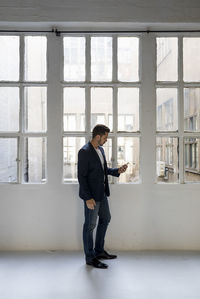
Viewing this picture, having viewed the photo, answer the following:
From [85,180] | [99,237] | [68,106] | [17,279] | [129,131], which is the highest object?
[68,106]

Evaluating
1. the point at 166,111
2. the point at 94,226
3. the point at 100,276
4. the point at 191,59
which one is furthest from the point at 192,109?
the point at 100,276

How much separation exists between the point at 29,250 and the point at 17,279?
0.69 m

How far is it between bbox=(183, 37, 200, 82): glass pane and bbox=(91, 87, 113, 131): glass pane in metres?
0.94

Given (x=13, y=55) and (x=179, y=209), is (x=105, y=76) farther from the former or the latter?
(x=179, y=209)

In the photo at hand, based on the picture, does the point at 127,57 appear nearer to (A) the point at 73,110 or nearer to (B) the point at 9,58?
(A) the point at 73,110

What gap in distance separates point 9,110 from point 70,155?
35.7 inches

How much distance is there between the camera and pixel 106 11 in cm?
307

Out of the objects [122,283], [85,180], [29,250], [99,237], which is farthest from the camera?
[29,250]

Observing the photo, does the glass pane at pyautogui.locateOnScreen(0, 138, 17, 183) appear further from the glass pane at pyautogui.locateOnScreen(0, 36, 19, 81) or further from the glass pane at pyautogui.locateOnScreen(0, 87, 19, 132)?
the glass pane at pyautogui.locateOnScreen(0, 36, 19, 81)

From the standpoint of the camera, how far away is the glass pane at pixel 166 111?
10.6 feet

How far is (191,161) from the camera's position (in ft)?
10.6

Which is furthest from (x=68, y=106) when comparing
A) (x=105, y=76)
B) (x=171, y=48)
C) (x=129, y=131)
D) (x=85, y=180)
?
Result: (x=171, y=48)

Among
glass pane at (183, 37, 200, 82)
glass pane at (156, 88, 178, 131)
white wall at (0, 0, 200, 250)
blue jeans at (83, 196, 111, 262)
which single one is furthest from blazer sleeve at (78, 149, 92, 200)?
glass pane at (183, 37, 200, 82)

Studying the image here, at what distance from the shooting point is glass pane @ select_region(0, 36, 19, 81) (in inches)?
127
